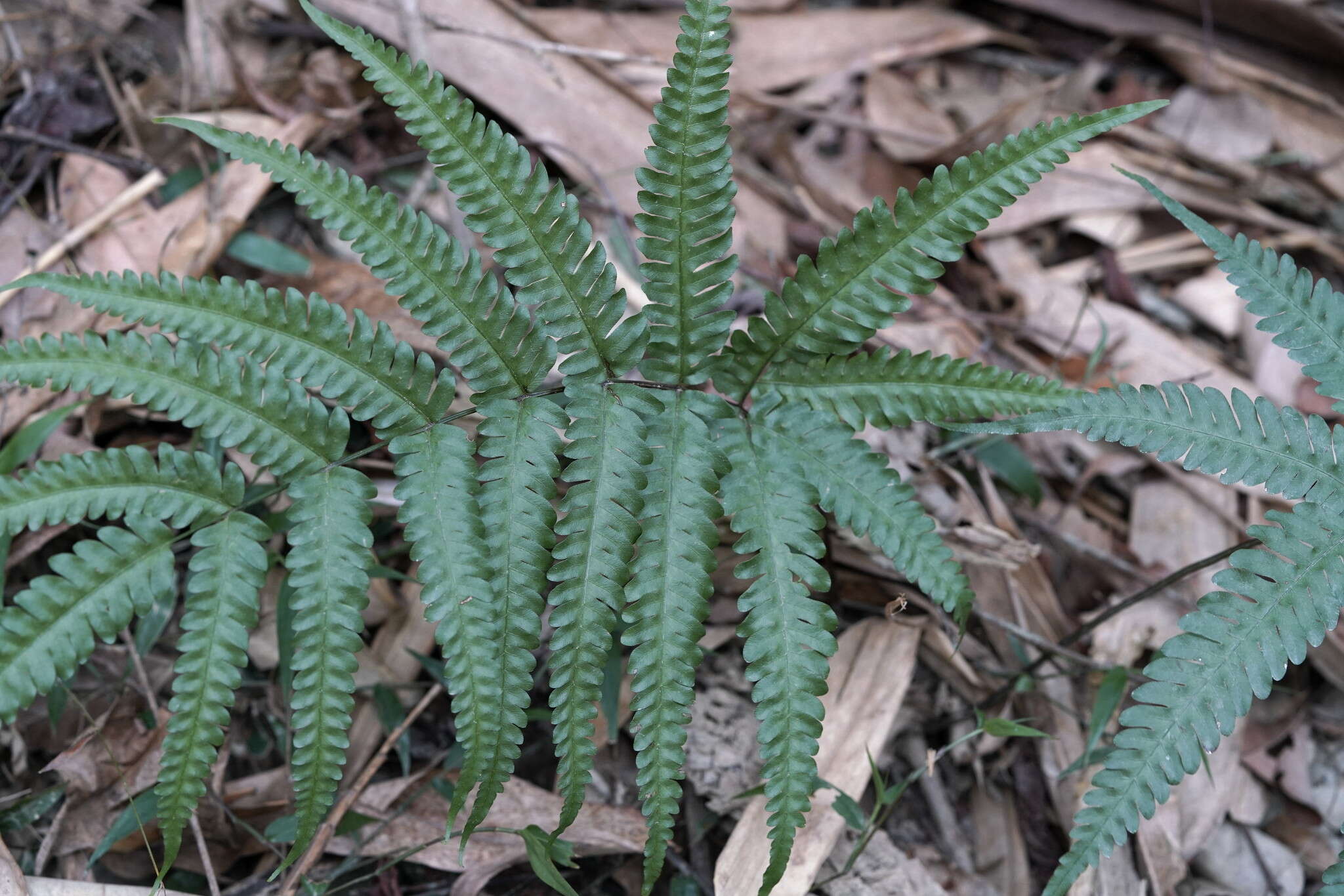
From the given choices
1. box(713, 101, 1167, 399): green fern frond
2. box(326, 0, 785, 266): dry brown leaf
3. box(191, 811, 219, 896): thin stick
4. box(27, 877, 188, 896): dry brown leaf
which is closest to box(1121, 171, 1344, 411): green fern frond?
box(713, 101, 1167, 399): green fern frond

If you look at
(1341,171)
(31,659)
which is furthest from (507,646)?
(1341,171)

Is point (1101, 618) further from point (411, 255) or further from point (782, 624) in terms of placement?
point (411, 255)

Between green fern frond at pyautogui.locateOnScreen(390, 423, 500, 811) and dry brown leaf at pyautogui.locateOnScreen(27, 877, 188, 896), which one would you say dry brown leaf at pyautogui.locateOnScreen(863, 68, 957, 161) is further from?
dry brown leaf at pyautogui.locateOnScreen(27, 877, 188, 896)

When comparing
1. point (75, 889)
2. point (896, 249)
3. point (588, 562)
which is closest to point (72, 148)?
A: point (75, 889)

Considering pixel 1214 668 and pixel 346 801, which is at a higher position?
pixel 1214 668

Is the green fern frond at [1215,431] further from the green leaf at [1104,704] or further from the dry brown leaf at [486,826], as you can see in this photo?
the dry brown leaf at [486,826]

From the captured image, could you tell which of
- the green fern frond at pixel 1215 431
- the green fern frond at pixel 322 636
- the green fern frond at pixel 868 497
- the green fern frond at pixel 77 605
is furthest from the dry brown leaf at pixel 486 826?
the green fern frond at pixel 1215 431
